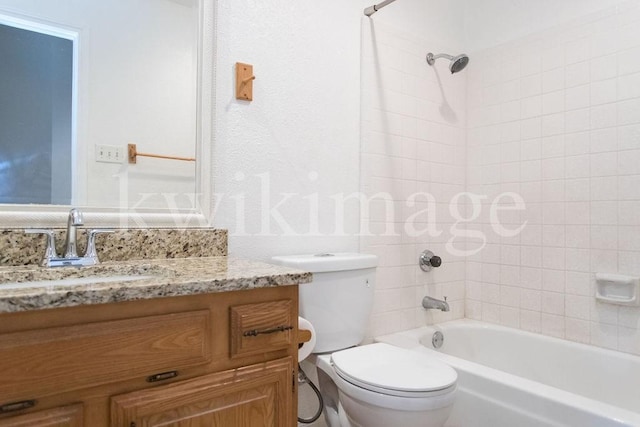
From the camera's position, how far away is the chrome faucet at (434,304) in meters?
2.02

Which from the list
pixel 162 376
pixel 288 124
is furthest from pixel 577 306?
pixel 162 376

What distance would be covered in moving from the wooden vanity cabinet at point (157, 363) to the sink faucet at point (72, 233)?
0.46 meters

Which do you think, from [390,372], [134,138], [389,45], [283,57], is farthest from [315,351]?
[389,45]

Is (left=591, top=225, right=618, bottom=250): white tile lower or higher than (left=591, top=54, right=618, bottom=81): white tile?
lower

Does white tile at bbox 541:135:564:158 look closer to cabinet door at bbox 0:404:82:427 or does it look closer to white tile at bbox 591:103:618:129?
white tile at bbox 591:103:618:129

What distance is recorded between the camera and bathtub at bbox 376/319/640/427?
1.25 metres

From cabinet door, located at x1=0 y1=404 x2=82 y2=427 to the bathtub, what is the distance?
4.02ft

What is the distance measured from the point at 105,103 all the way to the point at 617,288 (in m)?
2.15

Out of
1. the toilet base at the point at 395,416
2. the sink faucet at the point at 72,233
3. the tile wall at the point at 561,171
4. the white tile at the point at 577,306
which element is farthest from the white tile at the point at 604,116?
the sink faucet at the point at 72,233

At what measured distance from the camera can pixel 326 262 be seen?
151 cm

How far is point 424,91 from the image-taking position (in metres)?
2.17

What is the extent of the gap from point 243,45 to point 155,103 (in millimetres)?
403

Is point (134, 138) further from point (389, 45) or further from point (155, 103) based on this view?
point (389, 45)

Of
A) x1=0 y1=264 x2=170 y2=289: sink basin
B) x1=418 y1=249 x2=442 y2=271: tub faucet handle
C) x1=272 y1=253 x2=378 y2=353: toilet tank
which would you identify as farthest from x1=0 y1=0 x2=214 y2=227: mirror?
x1=418 y1=249 x2=442 y2=271: tub faucet handle
